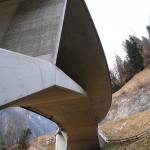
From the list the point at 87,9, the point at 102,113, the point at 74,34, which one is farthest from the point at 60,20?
the point at 102,113

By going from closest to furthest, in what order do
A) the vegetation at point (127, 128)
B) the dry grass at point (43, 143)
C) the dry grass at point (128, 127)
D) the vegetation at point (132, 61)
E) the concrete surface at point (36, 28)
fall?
the concrete surface at point (36, 28)
the vegetation at point (127, 128)
the dry grass at point (128, 127)
the dry grass at point (43, 143)
the vegetation at point (132, 61)

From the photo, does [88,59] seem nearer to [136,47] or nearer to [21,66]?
[21,66]

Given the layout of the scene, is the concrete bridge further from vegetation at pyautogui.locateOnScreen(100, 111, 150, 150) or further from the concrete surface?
vegetation at pyautogui.locateOnScreen(100, 111, 150, 150)

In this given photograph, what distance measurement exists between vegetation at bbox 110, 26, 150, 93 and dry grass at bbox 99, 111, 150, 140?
2422cm

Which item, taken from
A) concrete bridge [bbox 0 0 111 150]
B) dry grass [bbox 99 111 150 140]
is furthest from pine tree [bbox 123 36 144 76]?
concrete bridge [bbox 0 0 111 150]

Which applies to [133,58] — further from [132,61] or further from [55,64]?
[55,64]

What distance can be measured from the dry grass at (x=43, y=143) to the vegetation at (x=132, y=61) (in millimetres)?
23403

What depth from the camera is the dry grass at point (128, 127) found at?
26511 millimetres

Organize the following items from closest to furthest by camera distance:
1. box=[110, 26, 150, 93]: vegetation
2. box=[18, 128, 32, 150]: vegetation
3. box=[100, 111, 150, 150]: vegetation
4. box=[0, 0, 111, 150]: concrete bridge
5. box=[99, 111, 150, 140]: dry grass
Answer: box=[0, 0, 111, 150]: concrete bridge
box=[100, 111, 150, 150]: vegetation
box=[99, 111, 150, 140]: dry grass
box=[18, 128, 32, 150]: vegetation
box=[110, 26, 150, 93]: vegetation

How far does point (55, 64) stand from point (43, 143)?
29.8 metres

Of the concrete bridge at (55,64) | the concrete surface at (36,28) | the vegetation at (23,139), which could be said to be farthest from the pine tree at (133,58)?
the concrete surface at (36,28)

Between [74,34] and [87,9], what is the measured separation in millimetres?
1804

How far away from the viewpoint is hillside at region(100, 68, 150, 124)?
37438 mm

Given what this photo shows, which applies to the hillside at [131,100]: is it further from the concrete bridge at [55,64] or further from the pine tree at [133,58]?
the concrete bridge at [55,64]
